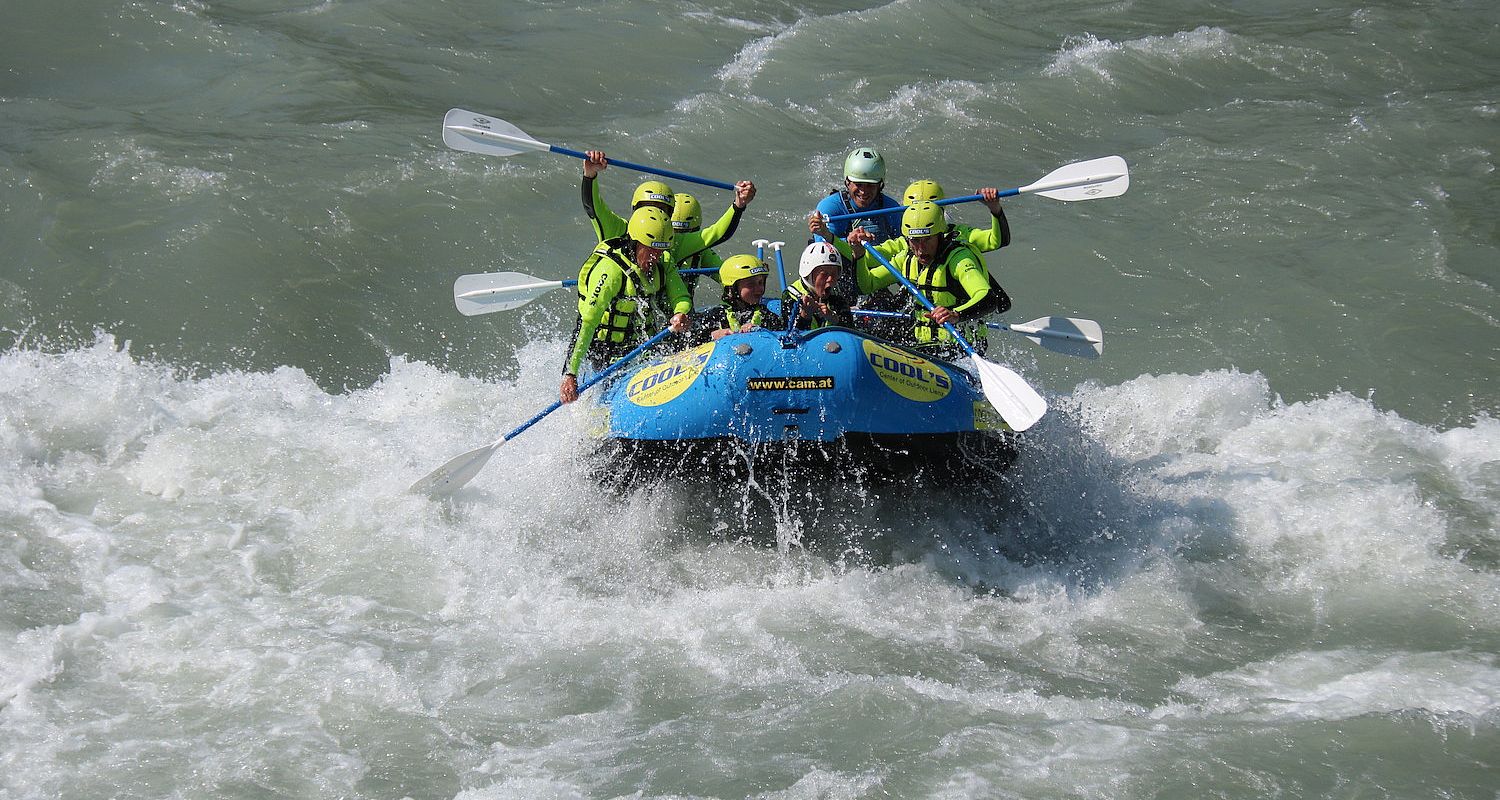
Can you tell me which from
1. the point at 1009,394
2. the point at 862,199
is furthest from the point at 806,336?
the point at 862,199

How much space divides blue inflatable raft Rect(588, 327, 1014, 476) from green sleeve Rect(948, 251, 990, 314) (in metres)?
0.77

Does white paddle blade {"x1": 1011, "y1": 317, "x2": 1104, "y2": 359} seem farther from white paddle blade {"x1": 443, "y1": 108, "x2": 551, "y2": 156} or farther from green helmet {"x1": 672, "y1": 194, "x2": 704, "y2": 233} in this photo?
white paddle blade {"x1": 443, "y1": 108, "x2": 551, "y2": 156}

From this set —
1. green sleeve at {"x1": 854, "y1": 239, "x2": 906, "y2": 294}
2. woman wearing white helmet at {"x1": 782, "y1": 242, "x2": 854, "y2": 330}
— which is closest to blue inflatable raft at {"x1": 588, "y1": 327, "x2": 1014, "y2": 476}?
woman wearing white helmet at {"x1": 782, "y1": 242, "x2": 854, "y2": 330}

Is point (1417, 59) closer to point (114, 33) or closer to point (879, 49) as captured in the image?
point (879, 49)

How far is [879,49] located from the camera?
15.1 m

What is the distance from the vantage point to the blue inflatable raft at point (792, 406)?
6348mm

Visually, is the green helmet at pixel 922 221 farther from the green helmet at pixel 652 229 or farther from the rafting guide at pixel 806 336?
the green helmet at pixel 652 229

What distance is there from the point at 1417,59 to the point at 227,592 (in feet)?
47.1

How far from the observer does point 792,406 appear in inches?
249

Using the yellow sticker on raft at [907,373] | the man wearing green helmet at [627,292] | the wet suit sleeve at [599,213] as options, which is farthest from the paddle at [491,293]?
the yellow sticker on raft at [907,373]

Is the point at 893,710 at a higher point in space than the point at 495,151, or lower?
lower

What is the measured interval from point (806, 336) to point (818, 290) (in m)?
0.57

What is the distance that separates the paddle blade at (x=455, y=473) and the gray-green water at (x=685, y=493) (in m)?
0.16

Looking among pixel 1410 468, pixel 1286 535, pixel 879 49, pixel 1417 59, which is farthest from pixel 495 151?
pixel 1417 59
